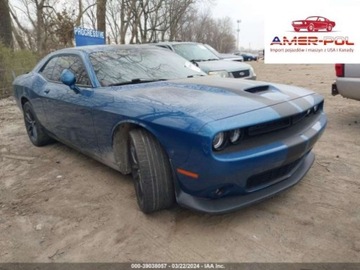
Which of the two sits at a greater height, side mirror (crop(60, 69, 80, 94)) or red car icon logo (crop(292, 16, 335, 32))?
red car icon logo (crop(292, 16, 335, 32))

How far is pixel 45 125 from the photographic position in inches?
170

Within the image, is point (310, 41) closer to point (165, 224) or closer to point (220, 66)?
point (220, 66)

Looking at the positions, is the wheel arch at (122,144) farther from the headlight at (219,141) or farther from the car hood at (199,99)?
the headlight at (219,141)

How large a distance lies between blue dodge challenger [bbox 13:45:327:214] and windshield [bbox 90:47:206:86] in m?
0.01

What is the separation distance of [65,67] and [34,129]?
1.42 m

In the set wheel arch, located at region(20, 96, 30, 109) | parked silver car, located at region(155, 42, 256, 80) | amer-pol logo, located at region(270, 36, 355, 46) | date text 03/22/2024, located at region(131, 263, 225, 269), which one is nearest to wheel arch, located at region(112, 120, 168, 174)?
date text 03/22/2024, located at region(131, 263, 225, 269)

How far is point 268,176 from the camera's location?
2.38 m

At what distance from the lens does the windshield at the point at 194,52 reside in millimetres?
8406

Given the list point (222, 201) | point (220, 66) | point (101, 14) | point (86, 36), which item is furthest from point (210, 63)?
point (101, 14)

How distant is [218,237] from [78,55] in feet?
8.23

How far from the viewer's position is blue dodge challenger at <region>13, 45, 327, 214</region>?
2105 mm

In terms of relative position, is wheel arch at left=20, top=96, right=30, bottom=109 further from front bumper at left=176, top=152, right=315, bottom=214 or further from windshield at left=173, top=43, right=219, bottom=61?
windshield at left=173, top=43, right=219, bottom=61

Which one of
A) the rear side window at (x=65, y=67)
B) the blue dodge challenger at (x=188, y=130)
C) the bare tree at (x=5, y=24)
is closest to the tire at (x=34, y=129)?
the rear side window at (x=65, y=67)

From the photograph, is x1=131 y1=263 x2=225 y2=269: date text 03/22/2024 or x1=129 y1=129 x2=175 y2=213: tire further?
x1=129 y1=129 x2=175 y2=213: tire
